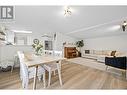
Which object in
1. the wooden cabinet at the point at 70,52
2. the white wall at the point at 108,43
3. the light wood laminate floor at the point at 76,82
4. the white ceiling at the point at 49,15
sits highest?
the white ceiling at the point at 49,15

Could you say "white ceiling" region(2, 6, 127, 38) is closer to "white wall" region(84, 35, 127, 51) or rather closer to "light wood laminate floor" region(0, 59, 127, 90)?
"light wood laminate floor" region(0, 59, 127, 90)

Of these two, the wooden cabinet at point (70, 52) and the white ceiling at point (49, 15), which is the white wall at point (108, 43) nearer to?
the wooden cabinet at point (70, 52)

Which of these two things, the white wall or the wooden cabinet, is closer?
the white wall

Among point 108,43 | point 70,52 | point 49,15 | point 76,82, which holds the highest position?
point 49,15

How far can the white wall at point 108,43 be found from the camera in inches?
246

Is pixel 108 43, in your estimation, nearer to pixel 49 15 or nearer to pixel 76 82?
pixel 49 15

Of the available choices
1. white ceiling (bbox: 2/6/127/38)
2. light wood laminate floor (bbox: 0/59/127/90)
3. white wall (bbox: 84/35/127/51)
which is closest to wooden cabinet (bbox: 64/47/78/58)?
white wall (bbox: 84/35/127/51)

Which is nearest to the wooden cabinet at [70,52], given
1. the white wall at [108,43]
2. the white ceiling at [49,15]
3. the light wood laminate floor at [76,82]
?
the white wall at [108,43]

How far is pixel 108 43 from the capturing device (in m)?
7.09

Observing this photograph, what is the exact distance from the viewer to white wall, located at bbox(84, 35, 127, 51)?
6248 mm

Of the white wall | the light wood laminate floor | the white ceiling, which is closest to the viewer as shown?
the light wood laminate floor

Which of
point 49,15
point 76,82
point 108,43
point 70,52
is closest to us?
point 76,82

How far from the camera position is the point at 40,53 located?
3.17 meters

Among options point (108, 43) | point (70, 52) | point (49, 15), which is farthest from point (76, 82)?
point (70, 52)
